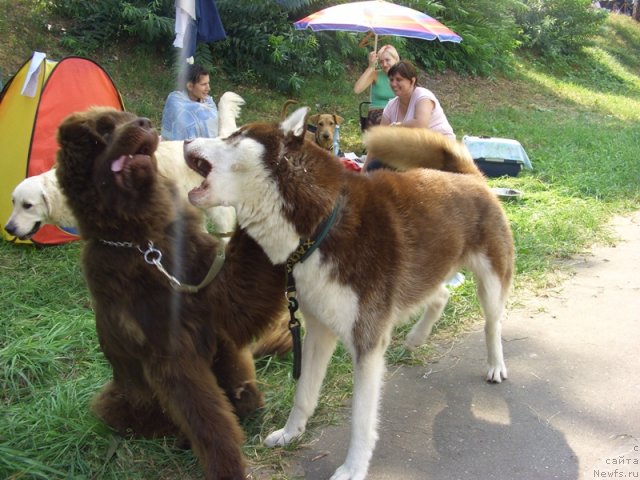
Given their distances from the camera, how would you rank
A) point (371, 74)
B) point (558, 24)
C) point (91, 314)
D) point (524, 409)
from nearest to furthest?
point (524, 409) → point (91, 314) → point (371, 74) → point (558, 24)

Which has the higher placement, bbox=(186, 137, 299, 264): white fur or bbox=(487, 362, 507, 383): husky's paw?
bbox=(186, 137, 299, 264): white fur

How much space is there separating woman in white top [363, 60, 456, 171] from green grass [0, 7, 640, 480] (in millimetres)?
1317

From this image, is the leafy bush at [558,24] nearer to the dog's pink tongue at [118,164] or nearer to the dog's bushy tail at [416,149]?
the dog's bushy tail at [416,149]

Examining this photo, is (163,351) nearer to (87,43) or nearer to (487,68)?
(87,43)

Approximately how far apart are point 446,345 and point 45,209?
342 cm

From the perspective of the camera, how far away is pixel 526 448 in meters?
2.89

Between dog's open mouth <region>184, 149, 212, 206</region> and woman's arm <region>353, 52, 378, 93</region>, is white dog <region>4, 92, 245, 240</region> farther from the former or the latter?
woman's arm <region>353, 52, 378, 93</region>

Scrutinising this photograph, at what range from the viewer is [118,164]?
2.45 metres

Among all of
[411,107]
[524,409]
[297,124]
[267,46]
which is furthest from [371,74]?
[297,124]

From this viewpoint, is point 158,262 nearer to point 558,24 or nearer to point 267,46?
point 267,46

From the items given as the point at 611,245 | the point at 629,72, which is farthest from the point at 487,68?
the point at 611,245

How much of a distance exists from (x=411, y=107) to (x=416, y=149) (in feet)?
7.79

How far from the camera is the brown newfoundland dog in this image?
246 centimetres

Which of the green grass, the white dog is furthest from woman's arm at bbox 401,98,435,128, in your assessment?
the white dog
